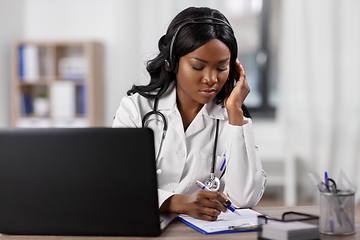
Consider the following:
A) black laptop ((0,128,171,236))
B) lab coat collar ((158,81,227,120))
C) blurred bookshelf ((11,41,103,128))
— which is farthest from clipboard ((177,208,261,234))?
blurred bookshelf ((11,41,103,128))

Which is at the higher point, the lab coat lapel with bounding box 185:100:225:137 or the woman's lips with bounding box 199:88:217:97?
the woman's lips with bounding box 199:88:217:97

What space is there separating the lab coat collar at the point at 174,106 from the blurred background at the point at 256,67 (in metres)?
1.88

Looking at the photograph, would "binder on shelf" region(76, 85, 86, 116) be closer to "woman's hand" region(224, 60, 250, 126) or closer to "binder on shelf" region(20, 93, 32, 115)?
"binder on shelf" region(20, 93, 32, 115)

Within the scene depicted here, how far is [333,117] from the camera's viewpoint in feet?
11.5

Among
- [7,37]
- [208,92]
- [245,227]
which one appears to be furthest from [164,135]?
[7,37]

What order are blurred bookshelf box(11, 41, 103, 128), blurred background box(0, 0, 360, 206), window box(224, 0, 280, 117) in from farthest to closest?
1. window box(224, 0, 280, 117)
2. blurred bookshelf box(11, 41, 103, 128)
3. blurred background box(0, 0, 360, 206)

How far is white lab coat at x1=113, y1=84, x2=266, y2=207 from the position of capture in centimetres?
122

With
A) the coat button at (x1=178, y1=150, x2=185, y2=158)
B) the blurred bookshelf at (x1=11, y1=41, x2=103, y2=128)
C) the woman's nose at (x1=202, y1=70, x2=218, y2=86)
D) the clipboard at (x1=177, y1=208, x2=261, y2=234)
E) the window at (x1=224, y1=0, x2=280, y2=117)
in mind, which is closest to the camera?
the clipboard at (x1=177, y1=208, x2=261, y2=234)

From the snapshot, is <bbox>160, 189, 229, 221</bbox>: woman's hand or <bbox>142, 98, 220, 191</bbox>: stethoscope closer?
<bbox>160, 189, 229, 221</bbox>: woman's hand

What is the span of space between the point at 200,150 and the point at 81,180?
22.8 inches

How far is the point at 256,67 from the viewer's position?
3.88 metres

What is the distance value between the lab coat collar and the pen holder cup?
0.57m

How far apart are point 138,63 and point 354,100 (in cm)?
192

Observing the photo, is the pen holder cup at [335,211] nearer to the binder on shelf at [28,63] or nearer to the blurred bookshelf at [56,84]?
the blurred bookshelf at [56,84]
